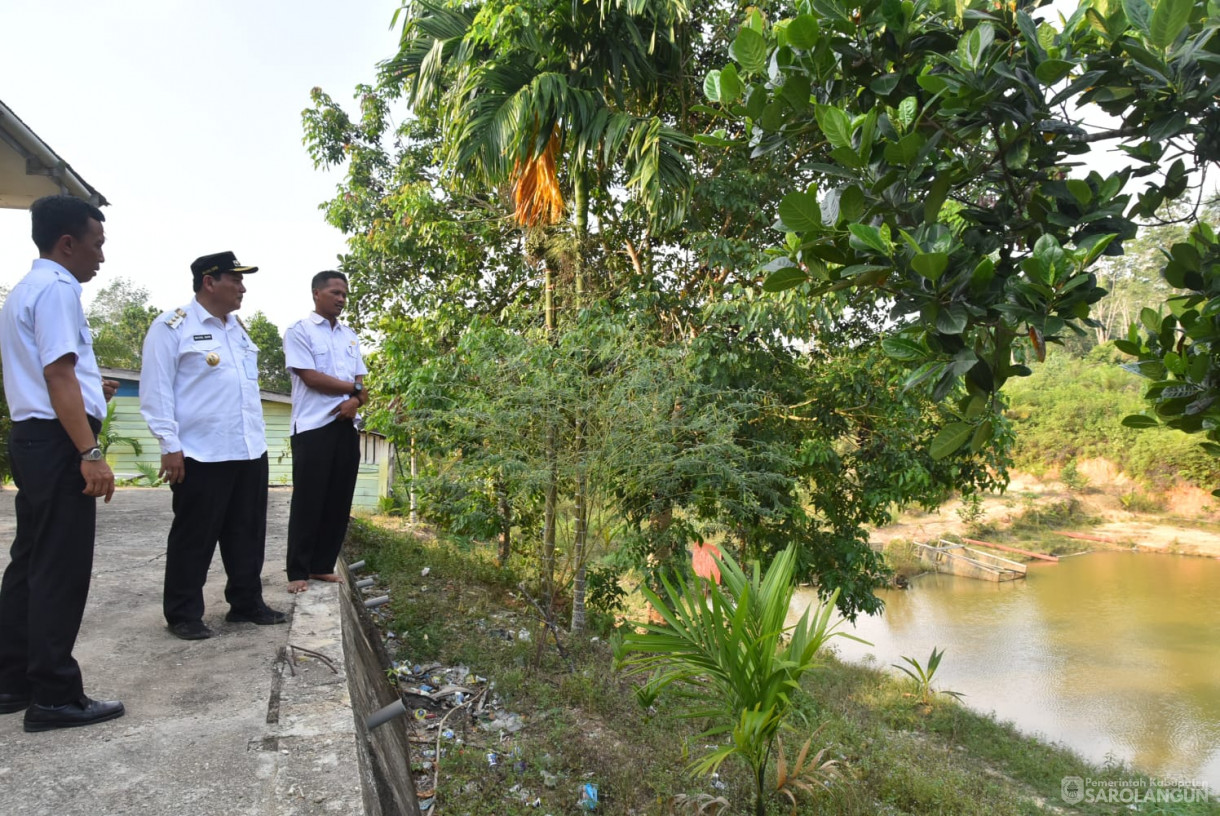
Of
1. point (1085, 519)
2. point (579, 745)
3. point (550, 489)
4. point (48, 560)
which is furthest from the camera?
point (1085, 519)

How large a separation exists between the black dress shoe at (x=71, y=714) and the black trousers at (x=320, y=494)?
1.25m

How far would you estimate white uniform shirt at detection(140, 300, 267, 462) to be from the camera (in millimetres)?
2711

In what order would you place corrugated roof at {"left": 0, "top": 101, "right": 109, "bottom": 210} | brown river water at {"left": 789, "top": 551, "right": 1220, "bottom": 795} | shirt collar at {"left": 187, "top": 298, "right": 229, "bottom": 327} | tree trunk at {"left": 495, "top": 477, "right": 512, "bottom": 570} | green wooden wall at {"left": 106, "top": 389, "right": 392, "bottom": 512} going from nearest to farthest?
shirt collar at {"left": 187, "top": 298, "right": 229, "bottom": 327} < corrugated roof at {"left": 0, "top": 101, "right": 109, "bottom": 210} < tree trunk at {"left": 495, "top": 477, "right": 512, "bottom": 570} < brown river water at {"left": 789, "top": 551, "right": 1220, "bottom": 795} < green wooden wall at {"left": 106, "top": 389, "right": 392, "bottom": 512}

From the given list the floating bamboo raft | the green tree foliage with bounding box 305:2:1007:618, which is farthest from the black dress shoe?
the floating bamboo raft

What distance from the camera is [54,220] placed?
7.11ft

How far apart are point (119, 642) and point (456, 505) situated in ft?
13.4

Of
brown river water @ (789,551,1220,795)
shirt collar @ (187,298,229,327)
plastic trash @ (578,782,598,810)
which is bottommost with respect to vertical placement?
brown river water @ (789,551,1220,795)

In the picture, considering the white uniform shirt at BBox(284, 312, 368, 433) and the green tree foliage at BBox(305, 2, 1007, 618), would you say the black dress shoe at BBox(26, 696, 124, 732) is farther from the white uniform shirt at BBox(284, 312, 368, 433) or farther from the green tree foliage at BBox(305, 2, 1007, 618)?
the green tree foliage at BBox(305, 2, 1007, 618)

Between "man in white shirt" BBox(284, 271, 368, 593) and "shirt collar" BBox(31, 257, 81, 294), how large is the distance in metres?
1.20

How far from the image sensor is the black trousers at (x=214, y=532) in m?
2.78

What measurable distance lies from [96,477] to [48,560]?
0.24 m

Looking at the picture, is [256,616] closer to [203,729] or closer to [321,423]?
[321,423]

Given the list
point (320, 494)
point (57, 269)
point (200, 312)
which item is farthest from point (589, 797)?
point (57, 269)

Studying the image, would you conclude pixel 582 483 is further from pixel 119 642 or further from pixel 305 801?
pixel 305 801
